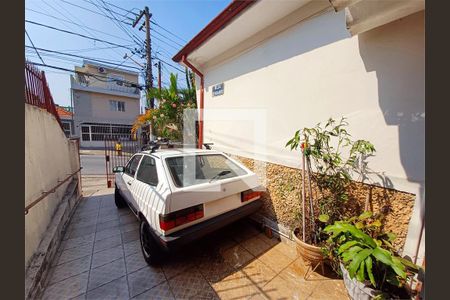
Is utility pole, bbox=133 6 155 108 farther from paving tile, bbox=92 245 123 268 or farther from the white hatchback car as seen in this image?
paving tile, bbox=92 245 123 268

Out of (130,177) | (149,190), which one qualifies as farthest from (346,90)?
(130,177)

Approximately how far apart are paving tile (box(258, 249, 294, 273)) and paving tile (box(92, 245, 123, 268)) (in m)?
2.06

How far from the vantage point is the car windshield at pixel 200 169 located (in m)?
2.33

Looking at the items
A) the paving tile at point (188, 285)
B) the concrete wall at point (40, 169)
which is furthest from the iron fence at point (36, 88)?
the paving tile at point (188, 285)

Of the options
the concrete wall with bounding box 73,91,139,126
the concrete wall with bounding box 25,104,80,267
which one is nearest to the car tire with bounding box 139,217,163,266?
the concrete wall with bounding box 25,104,80,267

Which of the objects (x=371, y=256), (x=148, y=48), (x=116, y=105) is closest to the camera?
(x=371, y=256)

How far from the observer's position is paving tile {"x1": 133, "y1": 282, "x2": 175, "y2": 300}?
1.87 meters

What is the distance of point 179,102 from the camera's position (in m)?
6.47

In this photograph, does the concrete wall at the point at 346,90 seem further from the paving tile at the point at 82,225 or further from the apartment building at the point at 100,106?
the apartment building at the point at 100,106

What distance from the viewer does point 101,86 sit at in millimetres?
19781

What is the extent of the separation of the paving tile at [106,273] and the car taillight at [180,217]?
101 cm

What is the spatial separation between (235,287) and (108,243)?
85.7 inches

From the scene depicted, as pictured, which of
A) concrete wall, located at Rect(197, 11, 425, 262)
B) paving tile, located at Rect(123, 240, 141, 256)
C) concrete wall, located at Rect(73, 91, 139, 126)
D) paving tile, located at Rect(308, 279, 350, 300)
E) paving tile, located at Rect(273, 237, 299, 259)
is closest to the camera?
concrete wall, located at Rect(197, 11, 425, 262)

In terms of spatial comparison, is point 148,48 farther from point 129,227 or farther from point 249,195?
point 249,195
